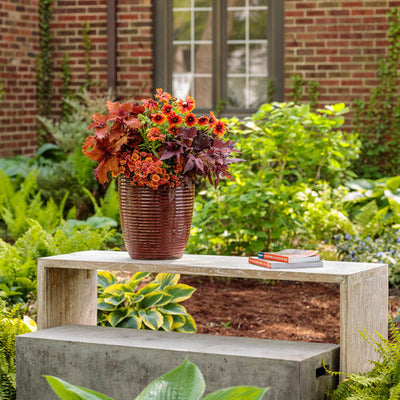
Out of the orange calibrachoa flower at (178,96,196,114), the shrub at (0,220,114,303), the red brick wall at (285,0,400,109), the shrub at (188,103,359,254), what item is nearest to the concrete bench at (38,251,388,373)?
the orange calibrachoa flower at (178,96,196,114)

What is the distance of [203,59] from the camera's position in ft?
27.7

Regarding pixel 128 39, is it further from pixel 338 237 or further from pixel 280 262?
pixel 280 262

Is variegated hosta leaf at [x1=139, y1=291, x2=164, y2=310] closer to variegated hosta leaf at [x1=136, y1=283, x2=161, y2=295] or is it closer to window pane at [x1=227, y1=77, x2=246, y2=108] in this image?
variegated hosta leaf at [x1=136, y1=283, x2=161, y2=295]

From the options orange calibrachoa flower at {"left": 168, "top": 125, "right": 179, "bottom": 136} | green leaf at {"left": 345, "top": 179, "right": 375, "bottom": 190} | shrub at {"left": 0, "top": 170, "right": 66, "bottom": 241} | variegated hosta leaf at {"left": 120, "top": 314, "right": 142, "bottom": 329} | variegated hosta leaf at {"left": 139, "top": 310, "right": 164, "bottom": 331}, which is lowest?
variegated hosta leaf at {"left": 120, "top": 314, "right": 142, "bottom": 329}

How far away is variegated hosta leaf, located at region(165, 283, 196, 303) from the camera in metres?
3.55

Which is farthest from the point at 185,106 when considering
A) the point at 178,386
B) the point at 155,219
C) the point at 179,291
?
the point at 178,386

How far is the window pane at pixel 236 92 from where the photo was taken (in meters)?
8.37

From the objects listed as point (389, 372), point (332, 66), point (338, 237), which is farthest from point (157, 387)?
point (332, 66)

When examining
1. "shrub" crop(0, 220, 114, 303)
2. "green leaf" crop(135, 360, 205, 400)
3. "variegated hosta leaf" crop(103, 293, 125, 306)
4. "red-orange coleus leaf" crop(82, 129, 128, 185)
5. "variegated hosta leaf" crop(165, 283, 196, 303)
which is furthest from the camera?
"shrub" crop(0, 220, 114, 303)

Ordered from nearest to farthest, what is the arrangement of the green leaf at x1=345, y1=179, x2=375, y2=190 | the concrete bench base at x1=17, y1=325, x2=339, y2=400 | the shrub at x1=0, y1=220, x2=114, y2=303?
the concrete bench base at x1=17, y1=325, x2=339, y2=400
the shrub at x1=0, y1=220, x2=114, y2=303
the green leaf at x1=345, y1=179, x2=375, y2=190

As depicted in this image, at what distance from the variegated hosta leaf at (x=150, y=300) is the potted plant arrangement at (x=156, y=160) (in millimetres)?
615

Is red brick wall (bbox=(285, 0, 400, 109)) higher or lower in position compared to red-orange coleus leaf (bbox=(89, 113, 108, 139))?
higher

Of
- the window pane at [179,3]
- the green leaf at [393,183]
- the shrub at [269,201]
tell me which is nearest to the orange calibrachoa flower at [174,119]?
the shrub at [269,201]

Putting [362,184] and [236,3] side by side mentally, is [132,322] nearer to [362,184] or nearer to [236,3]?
[362,184]
